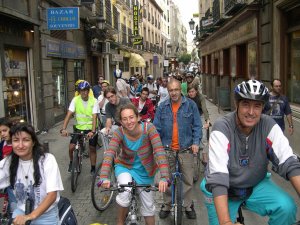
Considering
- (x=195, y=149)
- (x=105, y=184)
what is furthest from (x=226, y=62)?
(x=105, y=184)

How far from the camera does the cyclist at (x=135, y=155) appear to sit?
3.51 m

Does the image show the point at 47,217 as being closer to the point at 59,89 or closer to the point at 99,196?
the point at 99,196

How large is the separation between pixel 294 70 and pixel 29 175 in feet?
24.9

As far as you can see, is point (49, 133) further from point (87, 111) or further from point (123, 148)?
point (123, 148)

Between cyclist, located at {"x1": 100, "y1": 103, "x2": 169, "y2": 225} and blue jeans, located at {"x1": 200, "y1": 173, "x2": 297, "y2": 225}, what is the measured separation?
0.93 meters

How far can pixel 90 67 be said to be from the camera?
1956 centimetres

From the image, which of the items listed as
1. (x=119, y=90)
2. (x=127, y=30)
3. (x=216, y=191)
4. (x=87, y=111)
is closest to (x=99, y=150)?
(x=119, y=90)

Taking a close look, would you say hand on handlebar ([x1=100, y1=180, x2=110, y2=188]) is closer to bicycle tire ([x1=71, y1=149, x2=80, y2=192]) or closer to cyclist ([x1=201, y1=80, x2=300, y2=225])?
cyclist ([x1=201, y1=80, x2=300, y2=225])

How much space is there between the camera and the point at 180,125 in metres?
4.71

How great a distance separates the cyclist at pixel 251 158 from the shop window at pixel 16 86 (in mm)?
7912

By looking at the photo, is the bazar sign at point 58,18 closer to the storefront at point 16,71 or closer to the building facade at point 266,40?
the storefront at point 16,71

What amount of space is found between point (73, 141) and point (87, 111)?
58 centimetres

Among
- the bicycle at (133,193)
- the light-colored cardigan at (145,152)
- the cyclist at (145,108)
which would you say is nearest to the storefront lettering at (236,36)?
the cyclist at (145,108)

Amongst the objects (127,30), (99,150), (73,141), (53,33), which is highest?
(127,30)
